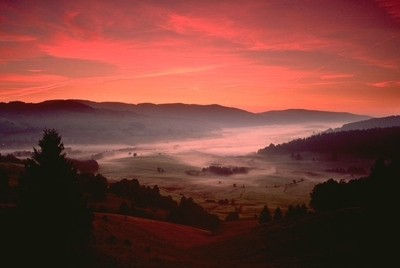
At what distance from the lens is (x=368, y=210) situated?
42.5 metres

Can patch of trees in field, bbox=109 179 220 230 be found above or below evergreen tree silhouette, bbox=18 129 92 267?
below

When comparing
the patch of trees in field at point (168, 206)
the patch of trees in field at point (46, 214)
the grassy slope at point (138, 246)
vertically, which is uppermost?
the patch of trees in field at point (46, 214)

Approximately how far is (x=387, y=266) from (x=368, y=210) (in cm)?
1329

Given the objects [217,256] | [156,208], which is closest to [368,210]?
[217,256]

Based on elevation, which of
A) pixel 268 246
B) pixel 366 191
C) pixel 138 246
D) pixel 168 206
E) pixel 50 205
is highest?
pixel 50 205

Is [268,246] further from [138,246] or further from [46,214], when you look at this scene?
[46,214]

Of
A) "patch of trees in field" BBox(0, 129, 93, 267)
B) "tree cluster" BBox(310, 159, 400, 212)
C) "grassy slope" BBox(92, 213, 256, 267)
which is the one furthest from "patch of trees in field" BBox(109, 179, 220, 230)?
"patch of trees in field" BBox(0, 129, 93, 267)

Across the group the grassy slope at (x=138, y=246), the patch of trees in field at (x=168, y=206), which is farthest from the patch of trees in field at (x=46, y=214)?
the patch of trees in field at (x=168, y=206)

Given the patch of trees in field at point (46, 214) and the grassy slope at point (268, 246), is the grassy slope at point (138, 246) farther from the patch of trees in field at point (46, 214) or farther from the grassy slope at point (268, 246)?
the patch of trees in field at point (46, 214)

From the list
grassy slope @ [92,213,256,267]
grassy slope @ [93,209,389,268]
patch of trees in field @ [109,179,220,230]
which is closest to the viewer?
grassy slope @ [93,209,389,268]

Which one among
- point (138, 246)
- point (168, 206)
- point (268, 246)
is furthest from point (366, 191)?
point (168, 206)

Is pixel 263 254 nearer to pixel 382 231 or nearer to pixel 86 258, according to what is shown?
pixel 382 231

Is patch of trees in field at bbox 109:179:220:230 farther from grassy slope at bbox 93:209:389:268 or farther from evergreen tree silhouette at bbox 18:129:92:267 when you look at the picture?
evergreen tree silhouette at bbox 18:129:92:267

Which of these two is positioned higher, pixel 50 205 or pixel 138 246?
pixel 50 205
